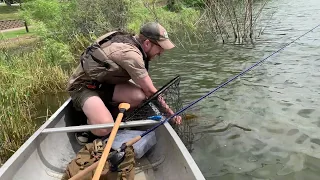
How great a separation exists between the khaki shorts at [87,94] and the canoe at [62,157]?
34 centimetres

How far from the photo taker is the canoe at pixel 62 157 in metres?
3.33

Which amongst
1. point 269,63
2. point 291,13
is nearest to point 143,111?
point 269,63

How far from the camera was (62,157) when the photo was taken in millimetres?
4328

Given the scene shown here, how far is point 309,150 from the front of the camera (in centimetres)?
498

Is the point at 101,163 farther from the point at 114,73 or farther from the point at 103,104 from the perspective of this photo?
the point at 114,73

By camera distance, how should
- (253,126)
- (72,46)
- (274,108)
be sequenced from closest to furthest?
1. (253,126)
2. (274,108)
3. (72,46)

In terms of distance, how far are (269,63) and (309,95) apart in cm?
310

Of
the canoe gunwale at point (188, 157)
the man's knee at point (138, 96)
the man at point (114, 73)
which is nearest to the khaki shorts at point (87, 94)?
the man at point (114, 73)

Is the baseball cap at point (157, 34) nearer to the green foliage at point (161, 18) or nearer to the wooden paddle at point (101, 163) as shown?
the wooden paddle at point (101, 163)

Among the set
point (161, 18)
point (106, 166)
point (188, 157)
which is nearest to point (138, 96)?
point (106, 166)

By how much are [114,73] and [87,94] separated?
0.46m

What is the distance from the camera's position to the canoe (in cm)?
333

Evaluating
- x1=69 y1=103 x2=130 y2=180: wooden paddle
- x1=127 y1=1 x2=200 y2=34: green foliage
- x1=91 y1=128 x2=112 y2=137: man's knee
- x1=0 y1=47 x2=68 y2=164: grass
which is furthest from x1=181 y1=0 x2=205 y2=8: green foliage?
x1=69 y1=103 x2=130 y2=180: wooden paddle

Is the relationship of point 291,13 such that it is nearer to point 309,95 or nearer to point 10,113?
point 309,95
